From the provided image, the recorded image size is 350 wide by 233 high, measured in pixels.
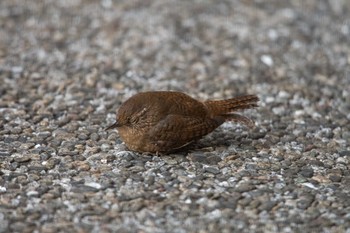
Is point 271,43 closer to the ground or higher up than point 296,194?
higher up

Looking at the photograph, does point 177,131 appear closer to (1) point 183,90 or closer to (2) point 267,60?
(1) point 183,90

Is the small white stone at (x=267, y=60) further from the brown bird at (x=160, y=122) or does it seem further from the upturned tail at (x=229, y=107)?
the brown bird at (x=160, y=122)

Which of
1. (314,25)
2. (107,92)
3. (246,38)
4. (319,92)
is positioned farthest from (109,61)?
(314,25)

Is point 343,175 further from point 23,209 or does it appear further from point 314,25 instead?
point 314,25

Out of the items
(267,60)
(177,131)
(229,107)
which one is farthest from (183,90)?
(177,131)

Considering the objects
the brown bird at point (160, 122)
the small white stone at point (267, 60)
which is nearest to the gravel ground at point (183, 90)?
the small white stone at point (267, 60)
